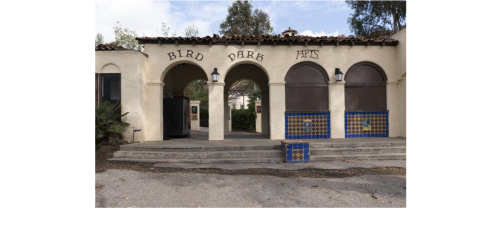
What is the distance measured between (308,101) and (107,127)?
7110 mm

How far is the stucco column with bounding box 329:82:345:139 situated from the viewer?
29.4 feet

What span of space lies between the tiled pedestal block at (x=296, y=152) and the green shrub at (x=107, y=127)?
5.21 metres

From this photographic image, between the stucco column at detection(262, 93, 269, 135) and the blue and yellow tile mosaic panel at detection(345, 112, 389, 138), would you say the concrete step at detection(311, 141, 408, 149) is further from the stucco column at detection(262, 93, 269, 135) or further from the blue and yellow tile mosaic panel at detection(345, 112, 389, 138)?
the stucco column at detection(262, 93, 269, 135)

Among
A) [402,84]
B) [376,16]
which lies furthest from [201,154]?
[376,16]

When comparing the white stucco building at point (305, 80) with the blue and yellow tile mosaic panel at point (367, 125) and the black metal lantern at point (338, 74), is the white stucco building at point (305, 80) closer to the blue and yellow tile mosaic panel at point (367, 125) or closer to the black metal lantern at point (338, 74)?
the blue and yellow tile mosaic panel at point (367, 125)

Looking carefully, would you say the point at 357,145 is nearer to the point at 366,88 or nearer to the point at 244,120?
the point at 366,88

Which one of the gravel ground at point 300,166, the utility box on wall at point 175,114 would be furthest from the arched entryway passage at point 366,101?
the utility box on wall at point 175,114

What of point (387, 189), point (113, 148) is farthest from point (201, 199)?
point (113, 148)

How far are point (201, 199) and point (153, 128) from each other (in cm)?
583

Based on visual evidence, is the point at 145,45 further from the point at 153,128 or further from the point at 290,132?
the point at 290,132

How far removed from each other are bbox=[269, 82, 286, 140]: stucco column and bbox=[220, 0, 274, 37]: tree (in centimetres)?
1372

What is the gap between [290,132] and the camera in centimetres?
896

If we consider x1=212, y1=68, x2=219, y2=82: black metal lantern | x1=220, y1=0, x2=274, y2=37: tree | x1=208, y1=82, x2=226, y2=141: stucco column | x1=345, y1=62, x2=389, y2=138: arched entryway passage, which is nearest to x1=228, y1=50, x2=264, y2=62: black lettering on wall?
x1=212, y1=68, x2=219, y2=82: black metal lantern

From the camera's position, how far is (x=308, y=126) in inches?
355
